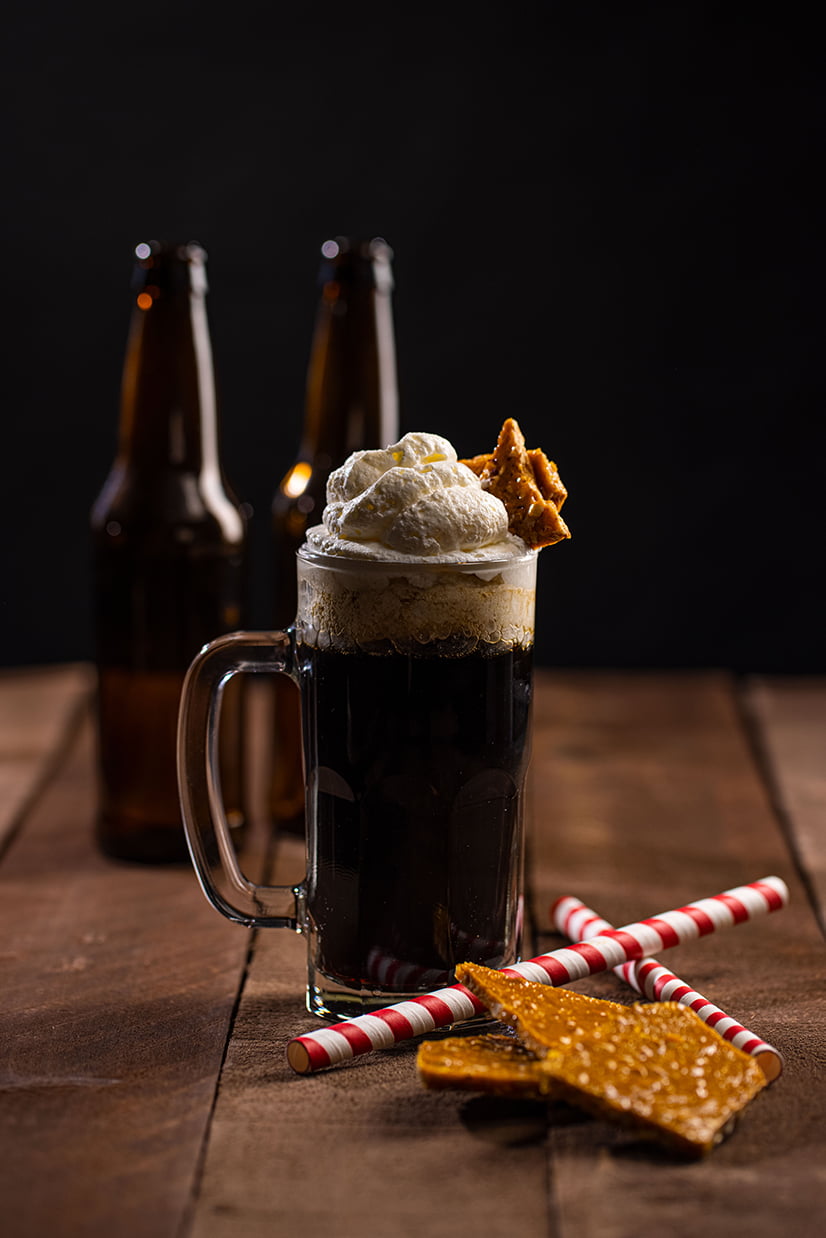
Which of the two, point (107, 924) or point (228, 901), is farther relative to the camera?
point (107, 924)

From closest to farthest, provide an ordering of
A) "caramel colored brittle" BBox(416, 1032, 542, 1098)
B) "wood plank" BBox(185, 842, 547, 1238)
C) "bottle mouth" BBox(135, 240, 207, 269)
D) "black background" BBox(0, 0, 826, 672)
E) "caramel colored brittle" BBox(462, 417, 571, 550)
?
"wood plank" BBox(185, 842, 547, 1238), "caramel colored brittle" BBox(416, 1032, 542, 1098), "caramel colored brittle" BBox(462, 417, 571, 550), "bottle mouth" BBox(135, 240, 207, 269), "black background" BBox(0, 0, 826, 672)

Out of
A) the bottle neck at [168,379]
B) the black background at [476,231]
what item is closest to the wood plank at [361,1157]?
the bottle neck at [168,379]

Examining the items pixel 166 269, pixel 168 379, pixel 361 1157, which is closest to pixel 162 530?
pixel 168 379

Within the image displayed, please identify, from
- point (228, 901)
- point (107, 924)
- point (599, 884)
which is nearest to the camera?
point (228, 901)

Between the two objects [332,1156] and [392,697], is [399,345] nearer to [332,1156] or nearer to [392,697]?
[392,697]

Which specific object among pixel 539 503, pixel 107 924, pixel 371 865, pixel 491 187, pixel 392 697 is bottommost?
pixel 107 924

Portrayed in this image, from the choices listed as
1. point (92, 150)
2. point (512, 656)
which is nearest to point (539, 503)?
point (512, 656)

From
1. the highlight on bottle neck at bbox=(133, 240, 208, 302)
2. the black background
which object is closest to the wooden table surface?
the highlight on bottle neck at bbox=(133, 240, 208, 302)

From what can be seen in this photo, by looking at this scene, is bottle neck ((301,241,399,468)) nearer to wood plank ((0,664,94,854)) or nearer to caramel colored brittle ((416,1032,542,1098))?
wood plank ((0,664,94,854))
